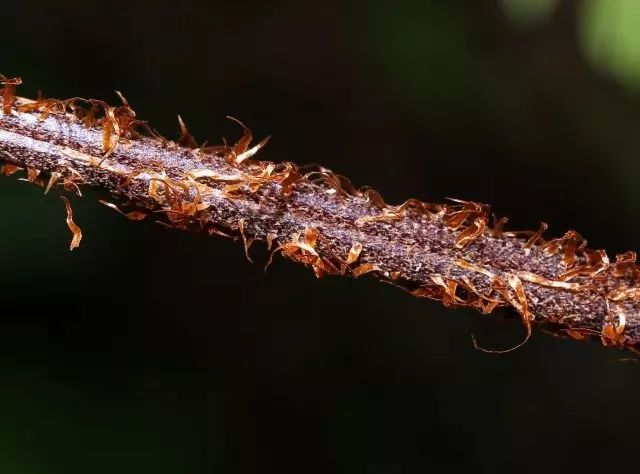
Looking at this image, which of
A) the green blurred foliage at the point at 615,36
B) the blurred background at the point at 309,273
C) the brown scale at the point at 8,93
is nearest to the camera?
the brown scale at the point at 8,93

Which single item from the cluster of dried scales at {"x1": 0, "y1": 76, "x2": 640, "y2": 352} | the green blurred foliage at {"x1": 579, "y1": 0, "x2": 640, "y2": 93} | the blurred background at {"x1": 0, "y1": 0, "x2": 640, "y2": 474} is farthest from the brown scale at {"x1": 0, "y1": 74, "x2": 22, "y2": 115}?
the blurred background at {"x1": 0, "y1": 0, "x2": 640, "y2": 474}

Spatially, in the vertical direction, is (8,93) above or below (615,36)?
below

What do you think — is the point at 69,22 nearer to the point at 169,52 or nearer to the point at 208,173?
the point at 169,52

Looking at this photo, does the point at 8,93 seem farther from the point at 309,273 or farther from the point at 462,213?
the point at 309,273

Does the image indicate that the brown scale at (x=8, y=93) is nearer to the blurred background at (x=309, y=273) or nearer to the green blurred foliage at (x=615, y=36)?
the green blurred foliage at (x=615, y=36)

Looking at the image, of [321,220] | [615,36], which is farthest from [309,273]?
[321,220]

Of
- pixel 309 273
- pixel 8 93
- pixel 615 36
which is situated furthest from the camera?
pixel 309 273

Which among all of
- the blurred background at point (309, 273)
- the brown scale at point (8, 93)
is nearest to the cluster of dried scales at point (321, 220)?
the brown scale at point (8, 93)
